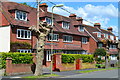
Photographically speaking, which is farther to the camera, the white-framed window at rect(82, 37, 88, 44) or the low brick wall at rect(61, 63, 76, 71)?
Result: the white-framed window at rect(82, 37, 88, 44)

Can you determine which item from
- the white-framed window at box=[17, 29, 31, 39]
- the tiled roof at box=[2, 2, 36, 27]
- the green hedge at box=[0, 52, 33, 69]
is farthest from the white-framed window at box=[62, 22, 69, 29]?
the green hedge at box=[0, 52, 33, 69]

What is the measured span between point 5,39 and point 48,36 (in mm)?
7511

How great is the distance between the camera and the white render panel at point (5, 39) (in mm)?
25134

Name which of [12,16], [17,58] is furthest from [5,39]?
[17,58]

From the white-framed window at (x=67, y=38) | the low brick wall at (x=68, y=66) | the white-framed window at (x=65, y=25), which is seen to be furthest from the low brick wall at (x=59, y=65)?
the white-framed window at (x=65, y=25)

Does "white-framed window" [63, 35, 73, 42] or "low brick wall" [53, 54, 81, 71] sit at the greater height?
"white-framed window" [63, 35, 73, 42]

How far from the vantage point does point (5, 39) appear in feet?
83.6

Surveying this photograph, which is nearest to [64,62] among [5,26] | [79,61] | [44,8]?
[79,61]

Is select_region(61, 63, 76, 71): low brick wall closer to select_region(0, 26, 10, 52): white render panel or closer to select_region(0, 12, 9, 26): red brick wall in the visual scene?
select_region(0, 26, 10, 52): white render panel

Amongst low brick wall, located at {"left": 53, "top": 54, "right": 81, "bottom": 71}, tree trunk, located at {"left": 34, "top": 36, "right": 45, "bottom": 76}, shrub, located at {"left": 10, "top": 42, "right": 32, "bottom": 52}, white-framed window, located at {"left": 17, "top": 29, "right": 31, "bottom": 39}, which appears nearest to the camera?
tree trunk, located at {"left": 34, "top": 36, "right": 45, "bottom": 76}

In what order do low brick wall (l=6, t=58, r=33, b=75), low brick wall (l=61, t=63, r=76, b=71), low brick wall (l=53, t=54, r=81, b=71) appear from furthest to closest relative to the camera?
low brick wall (l=61, t=63, r=76, b=71)
low brick wall (l=53, t=54, r=81, b=71)
low brick wall (l=6, t=58, r=33, b=75)

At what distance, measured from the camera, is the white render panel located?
82.5 feet

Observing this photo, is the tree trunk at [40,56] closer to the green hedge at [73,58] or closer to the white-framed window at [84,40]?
the green hedge at [73,58]

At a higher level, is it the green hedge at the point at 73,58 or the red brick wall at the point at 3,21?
the red brick wall at the point at 3,21
